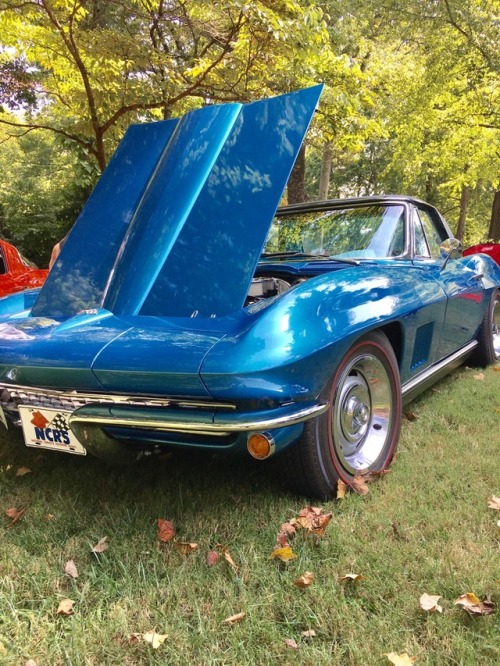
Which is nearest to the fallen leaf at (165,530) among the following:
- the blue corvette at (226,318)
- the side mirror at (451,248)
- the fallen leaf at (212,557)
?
the fallen leaf at (212,557)

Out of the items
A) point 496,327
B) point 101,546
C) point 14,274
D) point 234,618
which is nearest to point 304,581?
point 234,618

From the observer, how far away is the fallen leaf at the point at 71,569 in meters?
1.75

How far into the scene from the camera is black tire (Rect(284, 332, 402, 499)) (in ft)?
6.53

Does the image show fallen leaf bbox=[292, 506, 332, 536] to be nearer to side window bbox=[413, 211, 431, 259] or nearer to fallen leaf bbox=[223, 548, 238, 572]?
fallen leaf bbox=[223, 548, 238, 572]

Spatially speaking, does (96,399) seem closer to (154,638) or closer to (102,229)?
(154,638)

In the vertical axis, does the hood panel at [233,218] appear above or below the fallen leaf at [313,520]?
above

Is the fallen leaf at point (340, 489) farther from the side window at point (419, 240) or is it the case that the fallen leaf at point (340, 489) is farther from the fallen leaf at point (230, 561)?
the side window at point (419, 240)

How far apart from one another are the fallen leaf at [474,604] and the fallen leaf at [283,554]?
1.80 ft

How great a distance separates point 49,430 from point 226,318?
0.84m

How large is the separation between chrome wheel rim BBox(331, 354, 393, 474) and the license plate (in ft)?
3.41

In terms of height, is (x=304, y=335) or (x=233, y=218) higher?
(x=233, y=218)

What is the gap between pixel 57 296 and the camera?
2.59 m

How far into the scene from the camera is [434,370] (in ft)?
10.1

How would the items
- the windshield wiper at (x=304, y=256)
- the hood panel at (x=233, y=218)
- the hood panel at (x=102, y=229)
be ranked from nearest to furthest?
the hood panel at (x=233, y=218)
the hood panel at (x=102, y=229)
the windshield wiper at (x=304, y=256)
